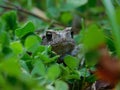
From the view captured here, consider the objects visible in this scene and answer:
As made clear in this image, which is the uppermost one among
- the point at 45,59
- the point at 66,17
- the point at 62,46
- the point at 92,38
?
the point at 92,38

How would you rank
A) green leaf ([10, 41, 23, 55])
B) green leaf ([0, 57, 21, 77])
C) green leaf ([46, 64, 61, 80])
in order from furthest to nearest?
1. green leaf ([10, 41, 23, 55])
2. green leaf ([46, 64, 61, 80])
3. green leaf ([0, 57, 21, 77])

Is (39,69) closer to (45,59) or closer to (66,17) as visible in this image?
(45,59)

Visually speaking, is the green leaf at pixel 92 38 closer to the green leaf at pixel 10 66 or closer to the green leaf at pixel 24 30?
the green leaf at pixel 10 66

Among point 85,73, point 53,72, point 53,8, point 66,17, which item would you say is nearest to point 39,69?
point 53,72

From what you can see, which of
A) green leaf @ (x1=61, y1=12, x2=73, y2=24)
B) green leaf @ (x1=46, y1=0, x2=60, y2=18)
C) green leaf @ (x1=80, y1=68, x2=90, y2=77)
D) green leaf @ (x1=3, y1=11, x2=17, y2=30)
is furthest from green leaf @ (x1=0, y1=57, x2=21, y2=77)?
green leaf @ (x1=61, y1=12, x2=73, y2=24)

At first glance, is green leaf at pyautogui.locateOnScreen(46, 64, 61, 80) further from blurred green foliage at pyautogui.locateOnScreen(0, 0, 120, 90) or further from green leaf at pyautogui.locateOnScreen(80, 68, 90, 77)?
green leaf at pyautogui.locateOnScreen(80, 68, 90, 77)

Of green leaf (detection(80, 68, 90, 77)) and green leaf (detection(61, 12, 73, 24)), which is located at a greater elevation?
green leaf (detection(80, 68, 90, 77))
